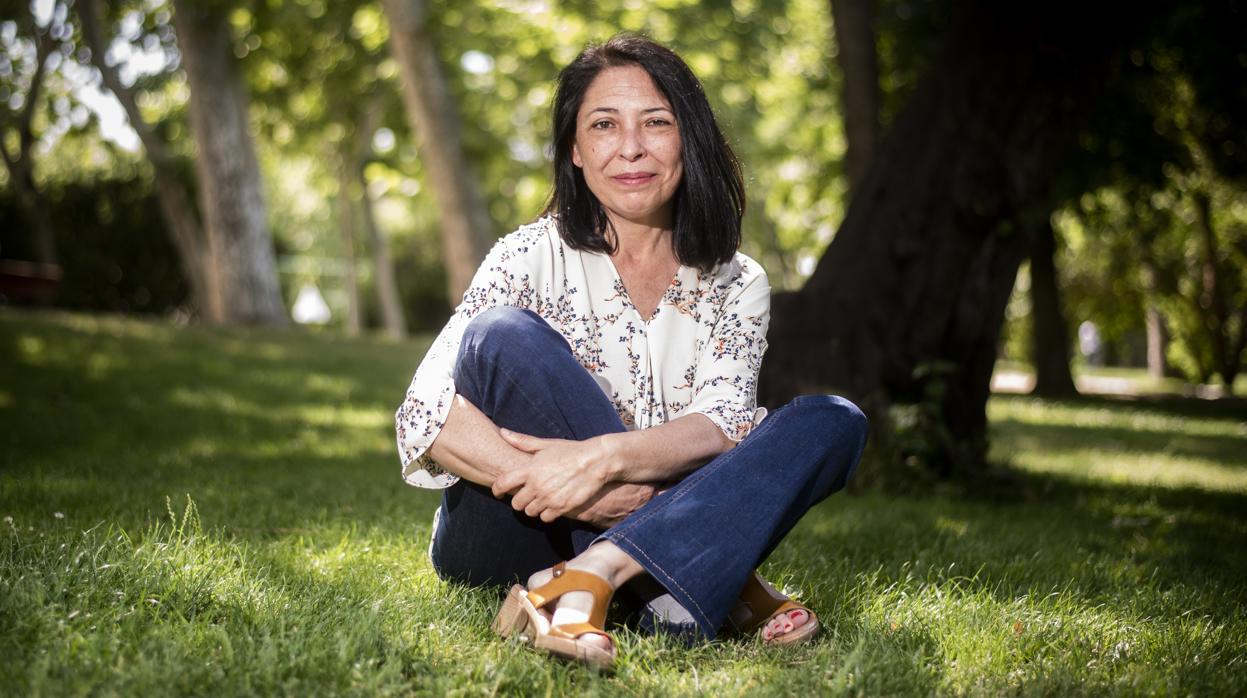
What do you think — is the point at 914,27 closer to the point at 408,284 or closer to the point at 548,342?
the point at 548,342

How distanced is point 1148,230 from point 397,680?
1716 centimetres

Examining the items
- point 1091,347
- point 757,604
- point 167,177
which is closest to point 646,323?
point 757,604

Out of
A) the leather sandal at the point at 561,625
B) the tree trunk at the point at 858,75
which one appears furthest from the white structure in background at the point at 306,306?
the leather sandal at the point at 561,625

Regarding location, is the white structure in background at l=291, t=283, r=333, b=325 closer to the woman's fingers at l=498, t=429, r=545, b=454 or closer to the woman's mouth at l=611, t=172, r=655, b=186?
the woman's mouth at l=611, t=172, r=655, b=186

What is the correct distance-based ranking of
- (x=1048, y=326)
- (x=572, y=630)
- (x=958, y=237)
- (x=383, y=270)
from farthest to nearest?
(x=383, y=270) < (x=1048, y=326) < (x=958, y=237) < (x=572, y=630)

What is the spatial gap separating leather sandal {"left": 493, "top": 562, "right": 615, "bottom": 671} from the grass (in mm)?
47

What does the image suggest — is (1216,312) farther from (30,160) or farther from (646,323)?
(30,160)

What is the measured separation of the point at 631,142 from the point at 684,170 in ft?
0.66

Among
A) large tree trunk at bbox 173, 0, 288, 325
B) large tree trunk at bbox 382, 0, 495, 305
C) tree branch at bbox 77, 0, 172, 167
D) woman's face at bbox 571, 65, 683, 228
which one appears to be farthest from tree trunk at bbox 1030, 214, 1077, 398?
woman's face at bbox 571, 65, 683, 228

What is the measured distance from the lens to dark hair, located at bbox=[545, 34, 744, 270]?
3.31 m

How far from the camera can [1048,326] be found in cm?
1727

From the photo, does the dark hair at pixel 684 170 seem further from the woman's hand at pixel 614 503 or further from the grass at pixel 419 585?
the grass at pixel 419 585

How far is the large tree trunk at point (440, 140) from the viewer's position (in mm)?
10086

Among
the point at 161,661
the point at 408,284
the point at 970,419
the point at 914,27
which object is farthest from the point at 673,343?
the point at 408,284
